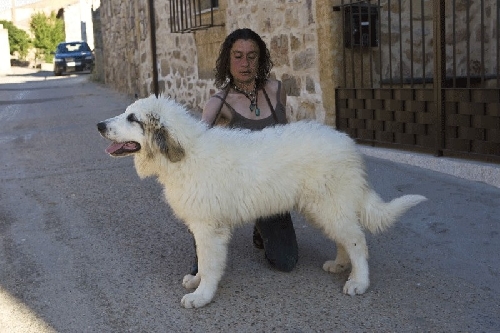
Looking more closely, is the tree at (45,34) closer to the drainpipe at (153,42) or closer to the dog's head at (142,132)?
the drainpipe at (153,42)

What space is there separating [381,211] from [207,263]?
106 cm

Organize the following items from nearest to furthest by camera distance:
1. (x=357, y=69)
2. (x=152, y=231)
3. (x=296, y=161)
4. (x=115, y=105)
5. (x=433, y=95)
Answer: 1. (x=296, y=161)
2. (x=152, y=231)
3. (x=433, y=95)
4. (x=357, y=69)
5. (x=115, y=105)

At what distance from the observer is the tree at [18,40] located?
56.7m

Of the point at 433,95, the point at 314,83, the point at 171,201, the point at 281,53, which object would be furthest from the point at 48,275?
the point at 281,53

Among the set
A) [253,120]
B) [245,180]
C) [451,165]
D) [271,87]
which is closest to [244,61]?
[271,87]

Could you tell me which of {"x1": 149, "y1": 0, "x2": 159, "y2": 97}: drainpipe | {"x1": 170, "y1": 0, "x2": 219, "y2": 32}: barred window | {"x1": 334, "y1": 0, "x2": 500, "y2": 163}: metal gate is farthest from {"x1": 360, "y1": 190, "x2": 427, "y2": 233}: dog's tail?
{"x1": 149, "y1": 0, "x2": 159, "y2": 97}: drainpipe

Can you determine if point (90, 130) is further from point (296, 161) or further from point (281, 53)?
point (296, 161)

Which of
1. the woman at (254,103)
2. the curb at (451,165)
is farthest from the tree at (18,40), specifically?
the woman at (254,103)

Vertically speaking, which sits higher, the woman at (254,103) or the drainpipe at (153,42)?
the drainpipe at (153,42)

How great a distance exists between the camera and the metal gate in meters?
5.96

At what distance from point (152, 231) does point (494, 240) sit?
8.43ft

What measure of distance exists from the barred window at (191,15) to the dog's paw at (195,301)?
7.43 meters

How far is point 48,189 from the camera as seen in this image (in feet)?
22.8

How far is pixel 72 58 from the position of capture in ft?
121
